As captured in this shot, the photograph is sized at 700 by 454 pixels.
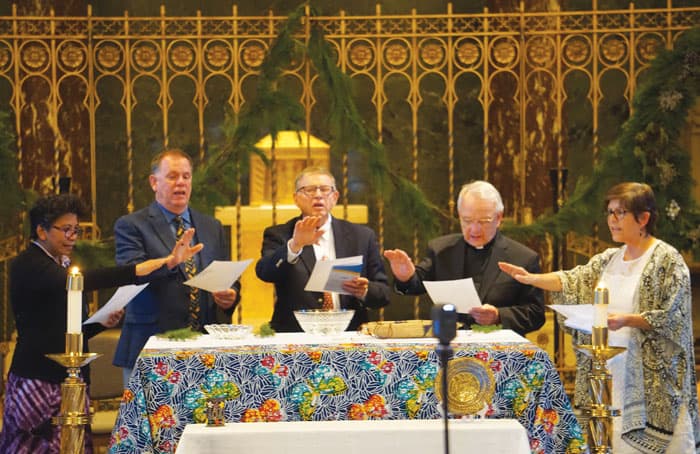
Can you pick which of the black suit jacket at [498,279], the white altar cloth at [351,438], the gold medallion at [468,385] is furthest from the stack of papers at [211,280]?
the gold medallion at [468,385]

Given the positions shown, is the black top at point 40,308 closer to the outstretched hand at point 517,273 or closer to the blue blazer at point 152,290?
the blue blazer at point 152,290

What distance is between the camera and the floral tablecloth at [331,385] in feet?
11.9

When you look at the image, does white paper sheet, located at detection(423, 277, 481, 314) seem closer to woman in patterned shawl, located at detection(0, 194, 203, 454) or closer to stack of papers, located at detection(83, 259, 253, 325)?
stack of papers, located at detection(83, 259, 253, 325)

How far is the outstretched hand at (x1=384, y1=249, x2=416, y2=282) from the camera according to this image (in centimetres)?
444

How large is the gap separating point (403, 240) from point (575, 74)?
2.05 metres

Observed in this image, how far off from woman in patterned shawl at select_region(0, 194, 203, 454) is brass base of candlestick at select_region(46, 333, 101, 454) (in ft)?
2.11

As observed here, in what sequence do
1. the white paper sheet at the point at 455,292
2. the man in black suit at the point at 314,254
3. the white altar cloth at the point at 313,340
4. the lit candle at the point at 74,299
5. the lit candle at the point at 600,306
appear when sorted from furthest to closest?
1. the man in black suit at the point at 314,254
2. the white paper sheet at the point at 455,292
3. the white altar cloth at the point at 313,340
4. the lit candle at the point at 600,306
5. the lit candle at the point at 74,299

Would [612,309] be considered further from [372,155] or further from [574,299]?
[372,155]

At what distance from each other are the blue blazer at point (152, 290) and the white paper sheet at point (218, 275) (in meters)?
0.26

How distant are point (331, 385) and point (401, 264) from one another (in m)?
0.91

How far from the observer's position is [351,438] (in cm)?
354

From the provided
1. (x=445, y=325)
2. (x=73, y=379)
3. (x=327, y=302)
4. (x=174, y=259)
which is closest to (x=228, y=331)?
(x=174, y=259)

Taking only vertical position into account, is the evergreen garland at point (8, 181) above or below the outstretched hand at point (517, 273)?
above

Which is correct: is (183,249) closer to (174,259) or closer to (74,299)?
(174,259)
